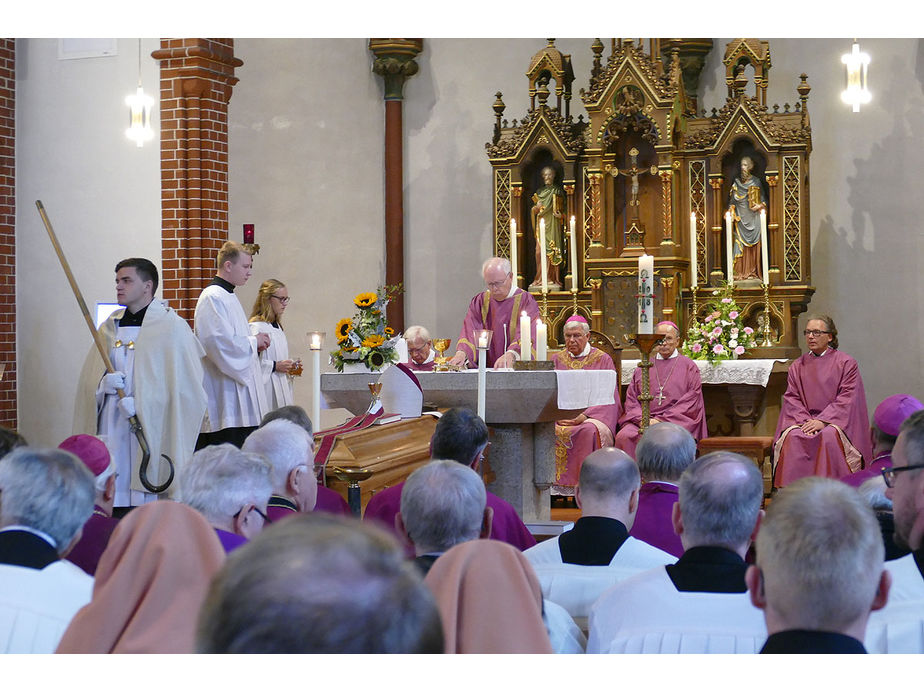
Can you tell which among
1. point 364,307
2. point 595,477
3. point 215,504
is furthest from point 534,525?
Result: point 215,504

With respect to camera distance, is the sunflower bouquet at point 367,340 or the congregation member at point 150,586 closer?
the congregation member at point 150,586

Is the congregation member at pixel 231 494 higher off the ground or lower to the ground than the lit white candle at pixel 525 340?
lower

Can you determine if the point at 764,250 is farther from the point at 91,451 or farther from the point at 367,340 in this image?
the point at 91,451

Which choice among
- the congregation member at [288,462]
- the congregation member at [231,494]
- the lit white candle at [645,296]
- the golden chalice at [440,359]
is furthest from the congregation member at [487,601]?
the golden chalice at [440,359]

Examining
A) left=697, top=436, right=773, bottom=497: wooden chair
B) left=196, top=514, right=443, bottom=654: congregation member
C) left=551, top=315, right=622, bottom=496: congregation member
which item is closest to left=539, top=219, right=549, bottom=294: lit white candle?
left=551, top=315, right=622, bottom=496: congregation member

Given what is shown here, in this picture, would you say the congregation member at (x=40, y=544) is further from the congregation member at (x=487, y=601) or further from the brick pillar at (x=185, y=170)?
the brick pillar at (x=185, y=170)

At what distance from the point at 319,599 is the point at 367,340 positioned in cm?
558

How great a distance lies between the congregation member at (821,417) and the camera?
8.95 meters


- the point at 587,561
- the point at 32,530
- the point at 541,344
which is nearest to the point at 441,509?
the point at 587,561

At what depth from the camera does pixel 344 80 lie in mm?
12555

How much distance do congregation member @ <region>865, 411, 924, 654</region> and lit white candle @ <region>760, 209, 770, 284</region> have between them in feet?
23.9

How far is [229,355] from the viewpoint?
718cm

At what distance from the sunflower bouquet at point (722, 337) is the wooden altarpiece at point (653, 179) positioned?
8.2 inches

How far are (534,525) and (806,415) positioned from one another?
168 inches
